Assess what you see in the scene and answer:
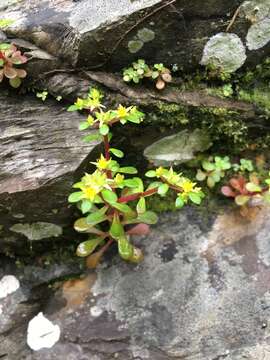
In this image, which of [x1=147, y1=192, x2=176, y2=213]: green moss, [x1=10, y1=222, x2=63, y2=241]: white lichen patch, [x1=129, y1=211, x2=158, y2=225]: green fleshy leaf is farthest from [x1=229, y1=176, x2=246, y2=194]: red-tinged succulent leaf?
[x1=10, y1=222, x2=63, y2=241]: white lichen patch

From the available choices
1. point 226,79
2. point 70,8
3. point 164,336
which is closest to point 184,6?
point 226,79

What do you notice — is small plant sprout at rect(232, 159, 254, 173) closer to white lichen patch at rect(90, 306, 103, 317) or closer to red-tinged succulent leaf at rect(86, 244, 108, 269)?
red-tinged succulent leaf at rect(86, 244, 108, 269)

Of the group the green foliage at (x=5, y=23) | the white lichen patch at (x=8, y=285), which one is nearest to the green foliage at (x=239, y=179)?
the white lichen patch at (x=8, y=285)

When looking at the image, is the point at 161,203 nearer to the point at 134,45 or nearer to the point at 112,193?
the point at 112,193

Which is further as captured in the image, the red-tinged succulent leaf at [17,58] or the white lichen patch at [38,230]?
the white lichen patch at [38,230]

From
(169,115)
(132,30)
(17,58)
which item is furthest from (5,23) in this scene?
(169,115)

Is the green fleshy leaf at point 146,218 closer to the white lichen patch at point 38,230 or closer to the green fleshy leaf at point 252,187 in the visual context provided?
the white lichen patch at point 38,230
